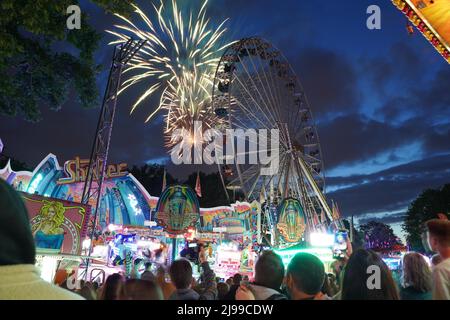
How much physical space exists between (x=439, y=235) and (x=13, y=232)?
3839 millimetres

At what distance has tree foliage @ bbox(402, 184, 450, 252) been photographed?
45844 millimetres

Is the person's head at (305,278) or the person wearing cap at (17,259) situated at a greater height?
the person wearing cap at (17,259)

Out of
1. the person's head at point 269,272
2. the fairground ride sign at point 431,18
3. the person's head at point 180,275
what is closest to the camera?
the person's head at point 269,272

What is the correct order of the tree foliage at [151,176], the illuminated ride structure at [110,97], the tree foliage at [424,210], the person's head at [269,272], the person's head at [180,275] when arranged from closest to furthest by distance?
1. the person's head at [269,272]
2. the person's head at [180,275]
3. the illuminated ride structure at [110,97]
4. the tree foliage at [424,210]
5. the tree foliage at [151,176]

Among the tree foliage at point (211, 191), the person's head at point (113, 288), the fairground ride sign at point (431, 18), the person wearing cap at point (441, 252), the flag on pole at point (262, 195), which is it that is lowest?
the person's head at point (113, 288)

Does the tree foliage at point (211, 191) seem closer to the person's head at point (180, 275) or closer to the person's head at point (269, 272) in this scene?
the person's head at point (180, 275)

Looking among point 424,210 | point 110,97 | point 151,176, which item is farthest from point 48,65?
point 424,210

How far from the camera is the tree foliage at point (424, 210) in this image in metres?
45.8

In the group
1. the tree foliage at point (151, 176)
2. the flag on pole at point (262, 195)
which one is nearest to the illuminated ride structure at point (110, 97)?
the flag on pole at point (262, 195)

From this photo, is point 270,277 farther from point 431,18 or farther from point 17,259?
point 431,18

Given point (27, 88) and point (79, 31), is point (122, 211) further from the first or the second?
point (79, 31)

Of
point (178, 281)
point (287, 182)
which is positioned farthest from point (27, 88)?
point (287, 182)

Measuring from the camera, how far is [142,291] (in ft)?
8.29
